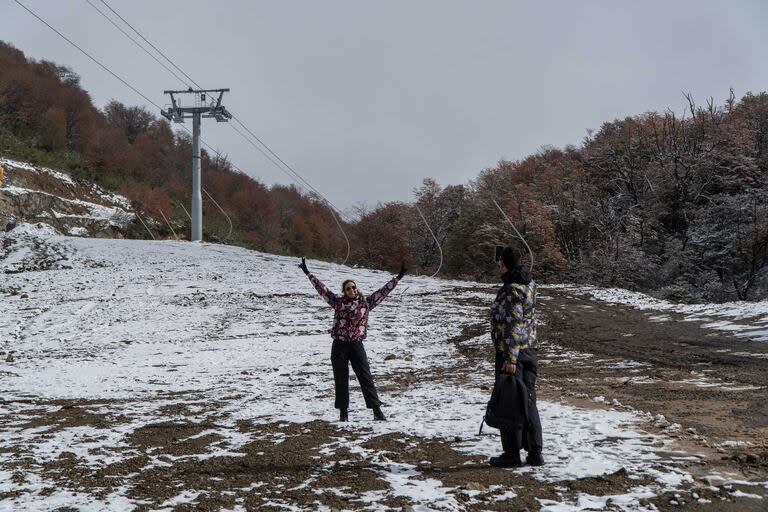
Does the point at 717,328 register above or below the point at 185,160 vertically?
below

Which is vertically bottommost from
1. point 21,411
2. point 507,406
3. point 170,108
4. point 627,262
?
point 21,411

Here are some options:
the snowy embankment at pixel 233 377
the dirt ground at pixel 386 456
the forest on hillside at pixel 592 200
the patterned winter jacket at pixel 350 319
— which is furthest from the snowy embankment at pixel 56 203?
the patterned winter jacket at pixel 350 319

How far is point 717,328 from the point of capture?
16484 mm

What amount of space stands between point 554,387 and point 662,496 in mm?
5193

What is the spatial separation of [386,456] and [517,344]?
1889mm

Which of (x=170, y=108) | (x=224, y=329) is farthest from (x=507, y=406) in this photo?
(x=170, y=108)

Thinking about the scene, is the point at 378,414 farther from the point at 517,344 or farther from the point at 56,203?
the point at 56,203

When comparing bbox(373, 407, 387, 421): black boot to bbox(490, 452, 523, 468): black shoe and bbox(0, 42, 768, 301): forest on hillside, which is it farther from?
bbox(0, 42, 768, 301): forest on hillside

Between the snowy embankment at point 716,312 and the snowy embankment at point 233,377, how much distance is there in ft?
19.3

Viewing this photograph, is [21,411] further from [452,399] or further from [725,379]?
[725,379]

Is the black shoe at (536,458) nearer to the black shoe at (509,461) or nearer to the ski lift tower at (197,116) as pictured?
the black shoe at (509,461)

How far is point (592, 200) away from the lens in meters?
45.6

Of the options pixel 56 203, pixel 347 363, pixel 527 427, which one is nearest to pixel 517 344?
pixel 527 427

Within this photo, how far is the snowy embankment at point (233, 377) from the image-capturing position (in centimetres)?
567
